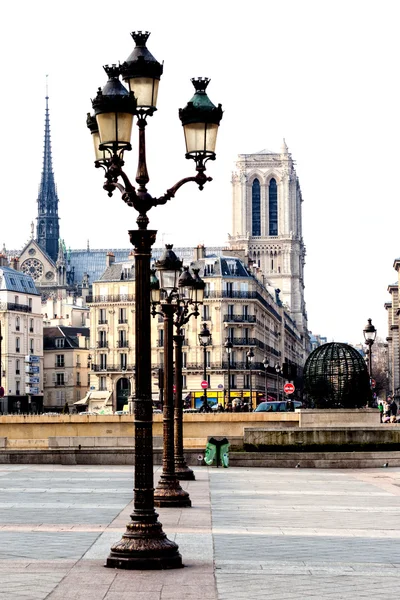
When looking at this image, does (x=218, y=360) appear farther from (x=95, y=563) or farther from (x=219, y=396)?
(x=95, y=563)

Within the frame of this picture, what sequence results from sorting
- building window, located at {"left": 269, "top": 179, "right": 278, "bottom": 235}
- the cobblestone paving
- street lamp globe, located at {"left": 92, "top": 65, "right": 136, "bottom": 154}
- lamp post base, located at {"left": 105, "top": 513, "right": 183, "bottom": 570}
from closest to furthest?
1. the cobblestone paving
2. lamp post base, located at {"left": 105, "top": 513, "right": 183, "bottom": 570}
3. street lamp globe, located at {"left": 92, "top": 65, "right": 136, "bottom": 154}
4. building window, located at {"left": 269, "top": 179, "right": 278, "bottom": 235}

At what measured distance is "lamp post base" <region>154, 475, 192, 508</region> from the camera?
800 inches

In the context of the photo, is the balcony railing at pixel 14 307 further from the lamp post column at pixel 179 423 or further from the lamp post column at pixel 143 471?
the lamp post column at pixel 143 471

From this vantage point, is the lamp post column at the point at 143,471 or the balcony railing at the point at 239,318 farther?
the balcony railing at the point at 239,318

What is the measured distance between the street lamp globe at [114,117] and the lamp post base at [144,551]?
4.10m

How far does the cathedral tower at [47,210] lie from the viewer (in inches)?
7662

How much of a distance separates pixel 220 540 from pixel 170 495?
526 centimetres

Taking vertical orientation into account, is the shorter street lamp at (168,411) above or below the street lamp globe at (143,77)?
below

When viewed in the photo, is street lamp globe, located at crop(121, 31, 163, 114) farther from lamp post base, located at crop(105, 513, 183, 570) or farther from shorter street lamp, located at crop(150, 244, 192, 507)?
shorter street lamp, located at crop(150, 244, 192, 507)

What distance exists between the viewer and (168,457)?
818 inches

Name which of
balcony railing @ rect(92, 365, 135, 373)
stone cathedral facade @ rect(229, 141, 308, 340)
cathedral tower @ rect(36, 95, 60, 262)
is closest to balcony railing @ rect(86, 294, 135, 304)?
balcony railing @ rect(92, 365, 135, 373)

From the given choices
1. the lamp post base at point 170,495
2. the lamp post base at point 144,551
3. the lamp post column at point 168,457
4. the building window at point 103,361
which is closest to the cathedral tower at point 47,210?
the building window at point 103,361

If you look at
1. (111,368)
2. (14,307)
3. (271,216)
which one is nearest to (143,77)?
(111,368)

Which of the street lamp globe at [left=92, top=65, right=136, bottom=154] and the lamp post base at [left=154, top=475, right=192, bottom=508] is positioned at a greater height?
the street lamp globe at [left=92, top=65, right=136, bottom=154]
